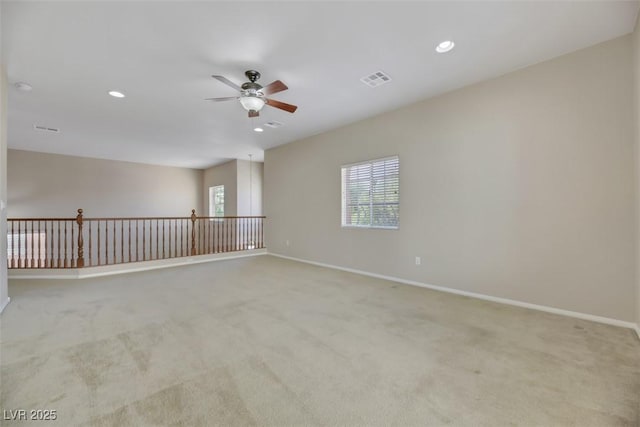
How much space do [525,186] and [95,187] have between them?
1084 centimetres

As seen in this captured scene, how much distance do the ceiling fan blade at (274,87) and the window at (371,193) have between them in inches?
91.7

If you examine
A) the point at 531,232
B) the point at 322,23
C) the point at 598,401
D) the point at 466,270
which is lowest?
the point at 598,401

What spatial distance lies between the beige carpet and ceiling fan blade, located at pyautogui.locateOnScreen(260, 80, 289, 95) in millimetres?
2486

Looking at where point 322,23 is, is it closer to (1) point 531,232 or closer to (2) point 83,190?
(1) point 531,232

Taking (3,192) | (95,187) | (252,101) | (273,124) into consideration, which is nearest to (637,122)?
(252,101)

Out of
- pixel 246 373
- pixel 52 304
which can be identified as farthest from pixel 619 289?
pixel 52 304

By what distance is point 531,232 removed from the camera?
308cm

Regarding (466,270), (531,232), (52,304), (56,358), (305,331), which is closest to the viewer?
(56,358)

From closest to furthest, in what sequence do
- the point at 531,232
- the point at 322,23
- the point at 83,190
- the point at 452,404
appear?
the point at 452,404 → the point at 322,23 → the point at 531,232 → the point at 83,190

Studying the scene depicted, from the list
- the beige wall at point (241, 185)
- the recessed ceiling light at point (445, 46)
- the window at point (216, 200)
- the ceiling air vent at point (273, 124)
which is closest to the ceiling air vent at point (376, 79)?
the recessed ceiling light at point (445, 46)

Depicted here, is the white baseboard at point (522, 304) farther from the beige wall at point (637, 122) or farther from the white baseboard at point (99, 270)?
the white baseboard at point (99, 270)

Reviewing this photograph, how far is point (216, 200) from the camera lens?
990cm

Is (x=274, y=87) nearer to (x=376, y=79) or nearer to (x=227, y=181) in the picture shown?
(x=376, y=79)

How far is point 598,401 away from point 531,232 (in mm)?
1917
